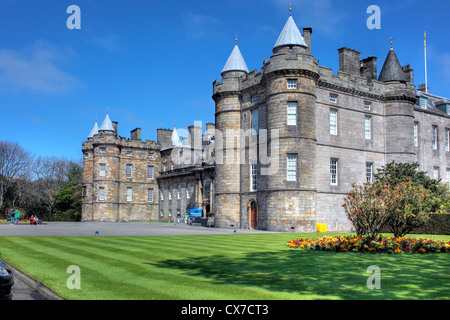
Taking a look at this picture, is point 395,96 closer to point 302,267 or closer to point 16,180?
point 302,267

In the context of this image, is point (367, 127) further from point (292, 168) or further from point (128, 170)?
point (128, 170)

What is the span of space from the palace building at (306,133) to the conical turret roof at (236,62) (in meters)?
0.11

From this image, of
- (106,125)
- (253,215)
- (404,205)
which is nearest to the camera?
(404,205)

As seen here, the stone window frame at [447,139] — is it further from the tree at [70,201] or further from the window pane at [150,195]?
the tree at [70,201]

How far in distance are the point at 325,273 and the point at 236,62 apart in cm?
3080

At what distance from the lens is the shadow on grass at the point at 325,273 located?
811 cm

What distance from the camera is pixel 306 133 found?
3234cm

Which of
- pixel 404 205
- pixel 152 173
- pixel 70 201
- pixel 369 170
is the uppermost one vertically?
pixel 152 173

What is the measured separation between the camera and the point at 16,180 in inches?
2549

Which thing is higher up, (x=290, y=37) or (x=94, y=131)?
(x=290, y=37)

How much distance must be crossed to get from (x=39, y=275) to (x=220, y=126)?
29294 millimetres

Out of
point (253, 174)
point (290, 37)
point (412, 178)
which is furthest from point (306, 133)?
point (412, 178)

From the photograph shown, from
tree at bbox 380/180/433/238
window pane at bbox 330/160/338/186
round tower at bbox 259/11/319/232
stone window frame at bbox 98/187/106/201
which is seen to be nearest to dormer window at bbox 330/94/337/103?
round tower at bbox 259/11/319/232

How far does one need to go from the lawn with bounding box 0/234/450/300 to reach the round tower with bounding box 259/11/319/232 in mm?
16421
